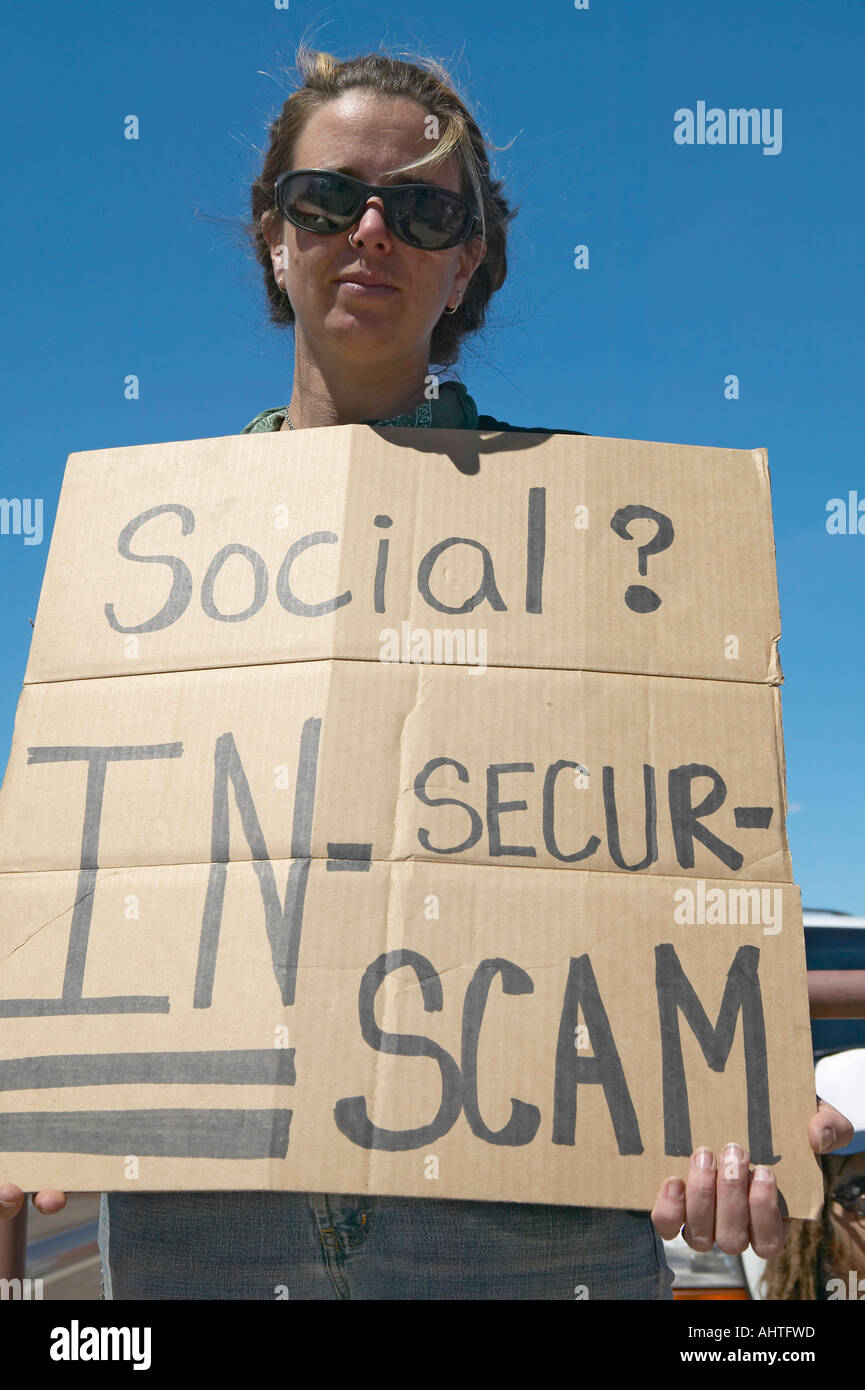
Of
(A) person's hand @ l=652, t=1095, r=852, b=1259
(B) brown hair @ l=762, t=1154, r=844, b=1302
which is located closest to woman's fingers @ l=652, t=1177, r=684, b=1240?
(A) person's hand @ l=652, t=1095, r=852, b=1259

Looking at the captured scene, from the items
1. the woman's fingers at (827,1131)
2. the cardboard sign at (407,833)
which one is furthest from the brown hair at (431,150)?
the woman's fingers at (827,1131)

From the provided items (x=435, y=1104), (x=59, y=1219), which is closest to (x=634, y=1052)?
(x=435, y=1104)

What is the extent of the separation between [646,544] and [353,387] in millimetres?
524

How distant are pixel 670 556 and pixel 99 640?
2.68 ft

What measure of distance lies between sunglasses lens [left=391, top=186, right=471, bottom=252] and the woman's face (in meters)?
0.02

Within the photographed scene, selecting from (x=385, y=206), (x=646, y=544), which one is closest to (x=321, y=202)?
(x=385, y=206)

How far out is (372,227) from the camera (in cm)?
148

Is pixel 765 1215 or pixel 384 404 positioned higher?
pixel 384 404

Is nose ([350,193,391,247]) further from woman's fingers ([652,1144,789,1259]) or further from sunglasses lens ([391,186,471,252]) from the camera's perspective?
woman's fingers ([652,1144,789,1259])

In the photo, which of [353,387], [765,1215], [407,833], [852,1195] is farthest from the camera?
[852,1195]

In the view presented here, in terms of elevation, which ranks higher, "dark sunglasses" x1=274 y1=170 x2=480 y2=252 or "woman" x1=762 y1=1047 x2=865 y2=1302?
"dark sunglasses" x1=274 y1=170 x2=480 y2=252

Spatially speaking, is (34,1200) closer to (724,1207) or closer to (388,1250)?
(388,1250)

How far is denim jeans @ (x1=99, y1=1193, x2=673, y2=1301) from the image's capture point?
1.21 metres
